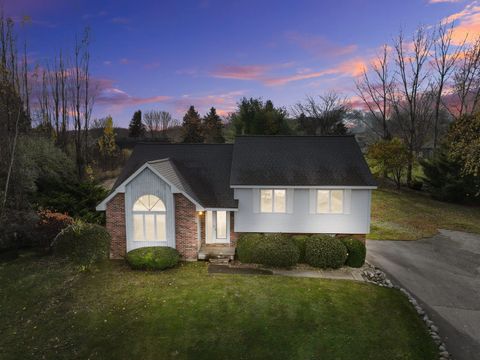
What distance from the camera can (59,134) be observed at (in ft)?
101

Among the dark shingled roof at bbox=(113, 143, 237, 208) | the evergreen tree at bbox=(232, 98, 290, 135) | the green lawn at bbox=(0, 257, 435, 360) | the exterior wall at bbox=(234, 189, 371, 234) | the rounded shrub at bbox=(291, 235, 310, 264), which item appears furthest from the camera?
the evergreen tree at bbox=(232, 98, 290, 135)

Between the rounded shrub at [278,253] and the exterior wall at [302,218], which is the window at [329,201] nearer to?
the exterior wall at [302,218]

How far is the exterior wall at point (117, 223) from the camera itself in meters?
15.2

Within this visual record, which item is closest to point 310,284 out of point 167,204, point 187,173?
point 167,204

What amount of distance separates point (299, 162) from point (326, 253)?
5.44m

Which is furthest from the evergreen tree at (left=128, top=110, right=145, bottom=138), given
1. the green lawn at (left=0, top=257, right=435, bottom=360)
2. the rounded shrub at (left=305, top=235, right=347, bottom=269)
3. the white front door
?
the rounded shrub at (left=305, top=235, right=347, bottom=269)

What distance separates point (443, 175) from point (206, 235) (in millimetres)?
26060

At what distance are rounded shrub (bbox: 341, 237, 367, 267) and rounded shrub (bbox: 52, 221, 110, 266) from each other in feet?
38.6

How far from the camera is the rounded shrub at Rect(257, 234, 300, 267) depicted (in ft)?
48.1

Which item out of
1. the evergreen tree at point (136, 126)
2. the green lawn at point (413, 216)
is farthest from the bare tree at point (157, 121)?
the green lawn at point (413, 216)

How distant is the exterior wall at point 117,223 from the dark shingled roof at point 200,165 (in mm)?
1826

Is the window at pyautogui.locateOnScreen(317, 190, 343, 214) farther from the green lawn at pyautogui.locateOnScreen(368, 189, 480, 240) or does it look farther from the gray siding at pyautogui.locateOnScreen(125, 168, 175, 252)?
the gray siding at pyautogui.locateOnScreen(125, 168, 175, 252)

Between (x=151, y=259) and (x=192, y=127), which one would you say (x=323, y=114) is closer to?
A: (x=192, y=127)

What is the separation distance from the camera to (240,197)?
16.5 meters
